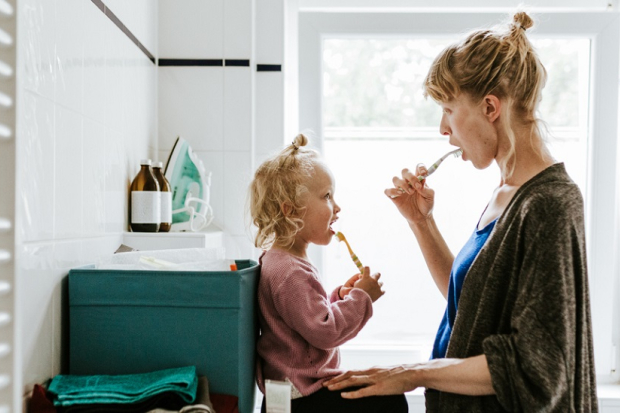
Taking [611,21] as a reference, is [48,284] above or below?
below

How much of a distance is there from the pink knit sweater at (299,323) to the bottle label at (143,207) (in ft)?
1.50

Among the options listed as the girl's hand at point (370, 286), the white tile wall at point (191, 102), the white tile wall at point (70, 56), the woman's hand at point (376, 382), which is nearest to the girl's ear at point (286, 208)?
the girl's hand at point (370, 286)

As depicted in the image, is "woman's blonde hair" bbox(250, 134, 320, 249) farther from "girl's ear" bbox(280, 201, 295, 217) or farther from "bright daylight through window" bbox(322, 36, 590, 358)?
"bright daylight through window" bbox(322, 36, 590, 358)

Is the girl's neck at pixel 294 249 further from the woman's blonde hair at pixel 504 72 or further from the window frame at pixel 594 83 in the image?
the window frame at pixel 594 83

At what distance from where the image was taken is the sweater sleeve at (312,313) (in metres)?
1.29

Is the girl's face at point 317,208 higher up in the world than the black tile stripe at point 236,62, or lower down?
lower down

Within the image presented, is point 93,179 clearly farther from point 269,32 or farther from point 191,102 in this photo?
point 269,32

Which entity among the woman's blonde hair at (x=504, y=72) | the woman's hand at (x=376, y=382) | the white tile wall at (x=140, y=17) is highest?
the white tile wall at (x=140, y=17)

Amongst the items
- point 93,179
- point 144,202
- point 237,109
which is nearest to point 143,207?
point 144,202

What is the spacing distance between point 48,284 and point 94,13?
0.64m

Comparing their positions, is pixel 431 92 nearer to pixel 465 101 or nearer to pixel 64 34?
pixel 465 101

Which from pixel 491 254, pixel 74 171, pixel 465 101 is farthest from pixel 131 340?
pixel 465 101

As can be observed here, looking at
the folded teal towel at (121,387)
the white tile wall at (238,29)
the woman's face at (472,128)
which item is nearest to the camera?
the folded teal towel at (121,387)

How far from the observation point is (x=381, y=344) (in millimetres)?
2314
